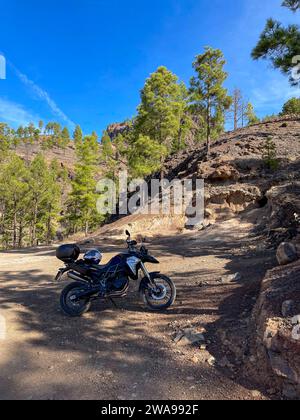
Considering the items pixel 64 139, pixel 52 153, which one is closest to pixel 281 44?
pixel 52 153

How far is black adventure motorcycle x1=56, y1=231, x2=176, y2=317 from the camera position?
16.7 feet

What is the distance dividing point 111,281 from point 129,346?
4.55 feet

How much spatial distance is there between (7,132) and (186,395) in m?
84.5

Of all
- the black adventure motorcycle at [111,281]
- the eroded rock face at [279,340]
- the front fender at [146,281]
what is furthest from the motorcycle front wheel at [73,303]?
the eroded rock face at [279,340]

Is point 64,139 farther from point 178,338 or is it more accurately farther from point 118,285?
point 178,338

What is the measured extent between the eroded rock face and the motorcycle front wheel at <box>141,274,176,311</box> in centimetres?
160

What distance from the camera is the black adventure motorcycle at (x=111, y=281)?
201 inches

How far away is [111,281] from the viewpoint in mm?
5152

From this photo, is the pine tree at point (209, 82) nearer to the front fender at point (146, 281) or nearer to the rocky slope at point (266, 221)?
the rocky slope at point (266, 221)

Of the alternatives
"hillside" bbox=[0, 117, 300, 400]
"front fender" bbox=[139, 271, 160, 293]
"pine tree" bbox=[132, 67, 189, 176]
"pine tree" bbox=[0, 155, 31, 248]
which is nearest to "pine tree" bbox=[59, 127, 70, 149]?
"pine tree" bbox=[0, 155, 31, 248]

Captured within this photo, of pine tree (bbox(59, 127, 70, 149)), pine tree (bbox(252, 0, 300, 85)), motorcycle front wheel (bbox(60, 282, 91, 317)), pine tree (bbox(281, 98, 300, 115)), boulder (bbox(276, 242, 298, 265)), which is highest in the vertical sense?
pine tree (bbox(59, 127, 70, 149))

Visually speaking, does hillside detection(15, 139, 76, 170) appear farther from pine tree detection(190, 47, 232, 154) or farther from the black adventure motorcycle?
the black adventure motorcycle
